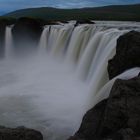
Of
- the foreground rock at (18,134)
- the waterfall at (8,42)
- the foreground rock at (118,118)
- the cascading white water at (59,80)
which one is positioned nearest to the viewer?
the foreground rock at (118,118)

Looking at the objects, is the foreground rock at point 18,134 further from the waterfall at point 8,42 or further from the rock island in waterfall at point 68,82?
the waterfall at point 8,42

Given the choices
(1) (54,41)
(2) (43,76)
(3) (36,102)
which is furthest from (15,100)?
(1) (54,41)

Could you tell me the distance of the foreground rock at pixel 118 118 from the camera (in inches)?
372

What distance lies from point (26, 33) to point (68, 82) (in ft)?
42.4

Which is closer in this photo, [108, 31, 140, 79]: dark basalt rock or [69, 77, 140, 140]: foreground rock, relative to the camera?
[69, 77, 140, 140]: foreground rock

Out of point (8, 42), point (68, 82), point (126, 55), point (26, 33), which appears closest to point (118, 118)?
point (126, 55)

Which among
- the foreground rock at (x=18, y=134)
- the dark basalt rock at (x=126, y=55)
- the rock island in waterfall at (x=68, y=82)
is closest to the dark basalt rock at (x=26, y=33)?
the rock island in waterfall at (x=68, y=82)

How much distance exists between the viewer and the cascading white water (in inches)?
604

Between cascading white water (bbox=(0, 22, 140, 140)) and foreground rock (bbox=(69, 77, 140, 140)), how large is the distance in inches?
100

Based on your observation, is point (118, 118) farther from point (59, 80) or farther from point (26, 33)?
point (26, 33)

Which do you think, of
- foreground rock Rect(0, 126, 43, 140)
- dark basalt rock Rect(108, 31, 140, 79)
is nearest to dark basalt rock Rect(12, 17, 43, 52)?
dark basalt rock Rect(108, 31, 140, 79)

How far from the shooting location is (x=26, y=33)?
35.0 metres

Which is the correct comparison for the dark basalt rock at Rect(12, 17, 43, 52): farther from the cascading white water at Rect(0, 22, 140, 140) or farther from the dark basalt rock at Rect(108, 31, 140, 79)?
the dark basalt rock at Rect(108, 31, 140, 79)

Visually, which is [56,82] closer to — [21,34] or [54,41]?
[54,41]
